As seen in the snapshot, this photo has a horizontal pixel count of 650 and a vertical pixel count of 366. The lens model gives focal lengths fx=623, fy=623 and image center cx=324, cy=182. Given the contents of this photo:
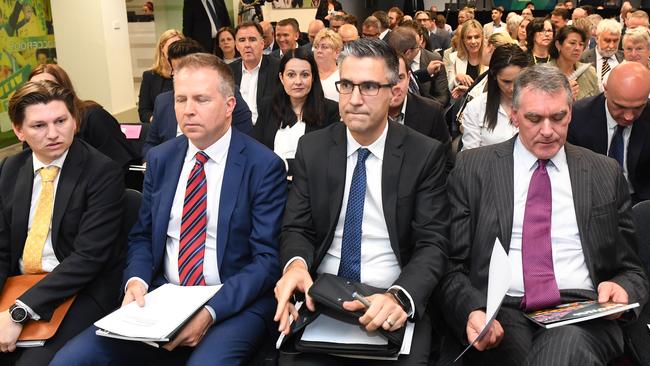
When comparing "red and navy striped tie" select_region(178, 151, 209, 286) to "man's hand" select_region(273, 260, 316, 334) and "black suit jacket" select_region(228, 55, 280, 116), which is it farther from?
"black suit jacket" select_region(228, 55, 280, 116)

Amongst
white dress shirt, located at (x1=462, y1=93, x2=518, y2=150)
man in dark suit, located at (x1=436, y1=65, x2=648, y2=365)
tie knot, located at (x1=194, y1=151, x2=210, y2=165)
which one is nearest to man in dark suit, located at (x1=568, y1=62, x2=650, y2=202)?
white dress shirt, located at (x1=462, y1=93, x2=518, y2=150)

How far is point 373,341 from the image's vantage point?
6.60 feet

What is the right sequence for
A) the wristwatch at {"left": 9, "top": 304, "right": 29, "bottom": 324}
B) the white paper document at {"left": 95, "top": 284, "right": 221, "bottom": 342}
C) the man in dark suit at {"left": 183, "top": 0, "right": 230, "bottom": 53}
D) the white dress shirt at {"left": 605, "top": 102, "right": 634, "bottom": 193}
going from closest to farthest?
the white paper document at {"left": 95, "top": 284, "right": 221, "bottom": 342} < the wristwatch at {"left": 9, "top": 304, "right": 29, "bottom": 324} < the white dress shirt at {"left": 605, "top": 102, "right": 634, "bottom": 193} < the man in dark suit at {"left": 183, "top": 0, "right": 230, "bottom": 53}

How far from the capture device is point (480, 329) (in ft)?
6.95

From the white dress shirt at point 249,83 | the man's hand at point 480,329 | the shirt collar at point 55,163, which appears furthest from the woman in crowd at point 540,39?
the shirt collar at point 55,163

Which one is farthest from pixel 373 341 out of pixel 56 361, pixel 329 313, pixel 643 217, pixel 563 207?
pixel 643 217

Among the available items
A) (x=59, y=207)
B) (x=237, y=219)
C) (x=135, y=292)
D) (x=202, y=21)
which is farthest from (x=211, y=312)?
(x=202, y=21)

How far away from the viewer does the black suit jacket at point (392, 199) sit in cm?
240

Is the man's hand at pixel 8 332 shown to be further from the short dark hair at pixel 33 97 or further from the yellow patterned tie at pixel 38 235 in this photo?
the short dark hair at pixel 33 97

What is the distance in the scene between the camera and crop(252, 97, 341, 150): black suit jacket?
14.2 feet

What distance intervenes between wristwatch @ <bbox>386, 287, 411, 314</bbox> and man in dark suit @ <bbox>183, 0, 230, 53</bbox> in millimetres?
6637

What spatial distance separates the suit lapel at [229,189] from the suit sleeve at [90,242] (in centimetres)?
50

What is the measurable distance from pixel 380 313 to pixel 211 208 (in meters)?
0.89

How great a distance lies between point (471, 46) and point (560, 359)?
5.25m
